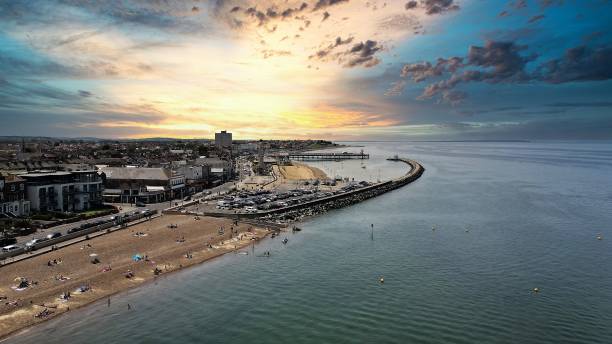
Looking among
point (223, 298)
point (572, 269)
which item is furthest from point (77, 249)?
point (572, 269)

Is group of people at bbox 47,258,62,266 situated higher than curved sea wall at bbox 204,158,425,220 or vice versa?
curved sea wall at bbox 204,158,425,220

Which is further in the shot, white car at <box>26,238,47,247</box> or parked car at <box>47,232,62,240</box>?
parked car at <box>47,232,62,240</box>

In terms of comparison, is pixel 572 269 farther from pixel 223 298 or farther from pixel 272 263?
pixel 223 298

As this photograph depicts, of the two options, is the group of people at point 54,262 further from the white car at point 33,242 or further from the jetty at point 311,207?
the jetty at point 311,207

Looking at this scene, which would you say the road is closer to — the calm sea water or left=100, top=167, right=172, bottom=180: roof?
left=100, top=167, right=172, bottom=180: roof

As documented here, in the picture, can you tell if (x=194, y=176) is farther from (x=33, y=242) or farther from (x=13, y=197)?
(x=33, y=242)

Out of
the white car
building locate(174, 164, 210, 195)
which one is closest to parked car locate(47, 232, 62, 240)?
the white car

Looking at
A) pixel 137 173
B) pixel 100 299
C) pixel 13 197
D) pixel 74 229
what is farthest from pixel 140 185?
pixel 100 299
